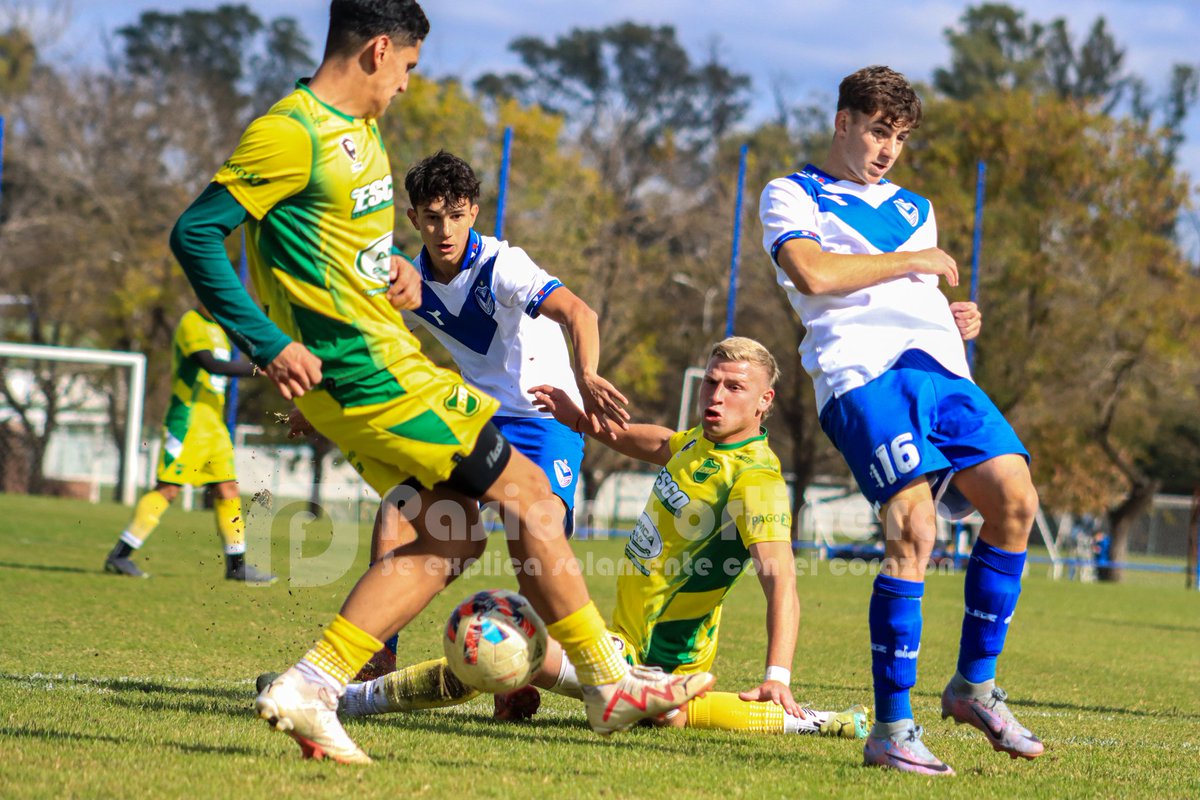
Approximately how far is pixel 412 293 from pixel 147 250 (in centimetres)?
3298

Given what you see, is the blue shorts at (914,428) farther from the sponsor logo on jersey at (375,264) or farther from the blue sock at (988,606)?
the sponsor logo on jersey at (375,264)

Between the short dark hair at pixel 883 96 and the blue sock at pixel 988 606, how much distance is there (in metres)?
1.42

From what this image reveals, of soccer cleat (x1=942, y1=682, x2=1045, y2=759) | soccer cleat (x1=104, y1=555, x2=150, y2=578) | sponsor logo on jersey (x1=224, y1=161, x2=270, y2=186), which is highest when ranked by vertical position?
sponsor logo on jersey (x1=224, y1=161, x2=270, y2=186)

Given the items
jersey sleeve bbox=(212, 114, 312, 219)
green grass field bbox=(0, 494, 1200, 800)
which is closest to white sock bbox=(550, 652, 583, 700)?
green grass field bbox=(0, 494, 1200, 800)

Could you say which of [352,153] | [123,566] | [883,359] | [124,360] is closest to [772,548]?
[883,359]

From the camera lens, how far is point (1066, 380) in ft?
93.2

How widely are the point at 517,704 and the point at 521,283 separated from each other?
161cm

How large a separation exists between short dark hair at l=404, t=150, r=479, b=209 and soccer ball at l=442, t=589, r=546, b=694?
5.91ft

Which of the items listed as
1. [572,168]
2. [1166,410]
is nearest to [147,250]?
[572,168]

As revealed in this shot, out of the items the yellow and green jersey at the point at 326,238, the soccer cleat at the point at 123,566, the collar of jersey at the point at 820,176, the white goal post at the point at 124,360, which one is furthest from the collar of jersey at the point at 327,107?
the white goal post at the point at 124,360

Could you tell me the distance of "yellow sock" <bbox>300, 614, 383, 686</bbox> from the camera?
12.0ft

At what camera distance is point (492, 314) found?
5.40 meters

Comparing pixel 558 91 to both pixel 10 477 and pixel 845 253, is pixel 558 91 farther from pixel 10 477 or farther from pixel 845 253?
pixel 845 253

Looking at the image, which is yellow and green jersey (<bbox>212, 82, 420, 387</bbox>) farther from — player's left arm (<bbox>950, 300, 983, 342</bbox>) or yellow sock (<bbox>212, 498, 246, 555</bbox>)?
yellow sock (<bbox>212, 498, 246, 555</bbox>)
